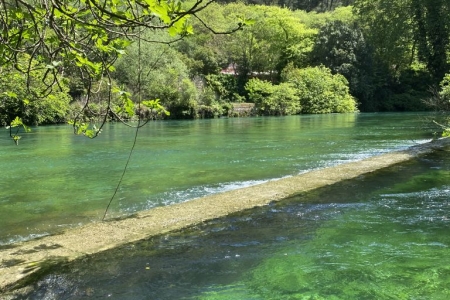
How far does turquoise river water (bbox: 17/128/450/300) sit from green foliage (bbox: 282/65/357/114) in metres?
42.3

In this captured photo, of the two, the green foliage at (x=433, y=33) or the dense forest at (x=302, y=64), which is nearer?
the dense forest at (x=302, y=64)

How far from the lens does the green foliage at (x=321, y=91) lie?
155 feet

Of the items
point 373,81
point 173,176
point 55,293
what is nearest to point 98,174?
point 173,176

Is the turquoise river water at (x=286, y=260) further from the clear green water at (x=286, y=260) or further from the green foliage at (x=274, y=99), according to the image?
the green foliage at (x=274, y=99)

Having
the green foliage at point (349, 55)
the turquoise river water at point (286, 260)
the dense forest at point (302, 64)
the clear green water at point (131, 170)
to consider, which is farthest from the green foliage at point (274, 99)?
the turquoise river water at point (286, 260)

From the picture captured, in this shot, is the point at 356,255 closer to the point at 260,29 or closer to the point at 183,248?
the point at 183,248

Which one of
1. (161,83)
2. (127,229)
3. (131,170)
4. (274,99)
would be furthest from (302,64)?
(127,229)

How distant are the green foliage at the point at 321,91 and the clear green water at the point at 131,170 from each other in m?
30.2

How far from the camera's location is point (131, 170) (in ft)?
35.1

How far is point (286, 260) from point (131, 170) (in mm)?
7235

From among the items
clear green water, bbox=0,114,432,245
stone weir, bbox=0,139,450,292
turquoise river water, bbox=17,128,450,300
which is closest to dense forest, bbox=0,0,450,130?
clear green water, bbox=0,114,432,245

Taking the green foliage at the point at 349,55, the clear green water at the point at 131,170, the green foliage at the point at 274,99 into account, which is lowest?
the clear green water at the point at 131,170

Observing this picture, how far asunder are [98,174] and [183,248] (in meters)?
6.33

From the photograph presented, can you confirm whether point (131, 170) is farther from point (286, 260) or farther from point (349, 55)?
point (349, 55)
